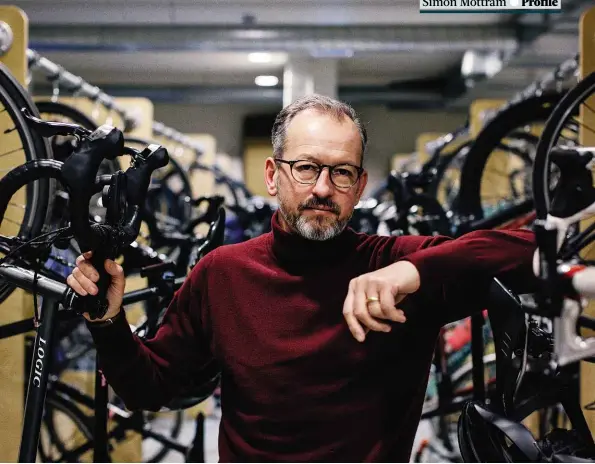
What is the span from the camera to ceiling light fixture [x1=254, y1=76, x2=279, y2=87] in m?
10.1

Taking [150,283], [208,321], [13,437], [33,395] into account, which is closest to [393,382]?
[208,321]

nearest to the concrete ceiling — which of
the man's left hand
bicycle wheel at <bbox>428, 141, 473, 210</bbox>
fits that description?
bicycle wheel at <bbox>428, 141, 473, 210</bbox>

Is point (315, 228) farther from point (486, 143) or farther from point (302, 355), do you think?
point (486, 143)

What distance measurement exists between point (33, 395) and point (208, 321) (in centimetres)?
39

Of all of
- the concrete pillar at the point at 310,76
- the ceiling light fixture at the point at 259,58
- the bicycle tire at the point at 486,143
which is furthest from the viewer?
the ceiling light fixture at the point at 259,58

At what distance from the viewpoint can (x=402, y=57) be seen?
28.6ft

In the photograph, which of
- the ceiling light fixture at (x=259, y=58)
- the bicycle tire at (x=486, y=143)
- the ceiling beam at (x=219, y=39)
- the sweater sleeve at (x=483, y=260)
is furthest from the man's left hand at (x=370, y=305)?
the ceiling light fixture at (x=259, y=58)

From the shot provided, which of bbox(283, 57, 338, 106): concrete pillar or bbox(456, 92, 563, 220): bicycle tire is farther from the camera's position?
bbox(283, 57, 338, 106): concrete pillar

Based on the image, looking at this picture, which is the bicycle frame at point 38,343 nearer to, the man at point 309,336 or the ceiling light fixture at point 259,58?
the man at point 309,336

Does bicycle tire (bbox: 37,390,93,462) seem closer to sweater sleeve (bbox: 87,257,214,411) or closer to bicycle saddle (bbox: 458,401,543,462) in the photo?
sweater sleeve (bbox: 87,257,214,411)

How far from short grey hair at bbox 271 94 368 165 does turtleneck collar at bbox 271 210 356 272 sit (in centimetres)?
17

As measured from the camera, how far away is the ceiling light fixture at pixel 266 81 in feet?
33.0

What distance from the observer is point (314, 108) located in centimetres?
157

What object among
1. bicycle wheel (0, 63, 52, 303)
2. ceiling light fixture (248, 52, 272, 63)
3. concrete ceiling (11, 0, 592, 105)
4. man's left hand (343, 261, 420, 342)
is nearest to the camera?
man's left hand (343, 261, 420, 342)
